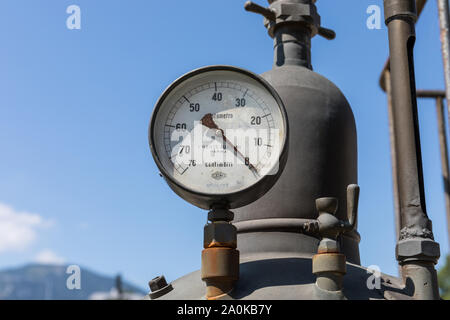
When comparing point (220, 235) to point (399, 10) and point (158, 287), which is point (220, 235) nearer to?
point (158, 287)

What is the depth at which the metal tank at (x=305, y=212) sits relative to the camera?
2.30 meters

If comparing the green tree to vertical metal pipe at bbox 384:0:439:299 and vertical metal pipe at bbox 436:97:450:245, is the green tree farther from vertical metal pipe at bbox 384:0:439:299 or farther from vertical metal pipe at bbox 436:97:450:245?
vertical metal pipe at bbox 384:0:439:299

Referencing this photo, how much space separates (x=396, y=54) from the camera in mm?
2744

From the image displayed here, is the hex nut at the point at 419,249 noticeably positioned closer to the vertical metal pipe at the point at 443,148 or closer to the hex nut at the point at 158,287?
the hex nut at the point at 158,287

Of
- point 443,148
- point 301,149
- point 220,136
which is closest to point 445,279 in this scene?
point 443,148

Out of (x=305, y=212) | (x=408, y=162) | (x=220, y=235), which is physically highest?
(x=408, y=162)

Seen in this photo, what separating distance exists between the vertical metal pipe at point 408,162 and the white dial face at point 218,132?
60 cm

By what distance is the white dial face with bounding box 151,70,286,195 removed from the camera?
7.79 ft

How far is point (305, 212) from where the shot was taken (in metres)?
2.88

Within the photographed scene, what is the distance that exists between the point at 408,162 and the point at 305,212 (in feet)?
1.76

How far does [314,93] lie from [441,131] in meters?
4.40
